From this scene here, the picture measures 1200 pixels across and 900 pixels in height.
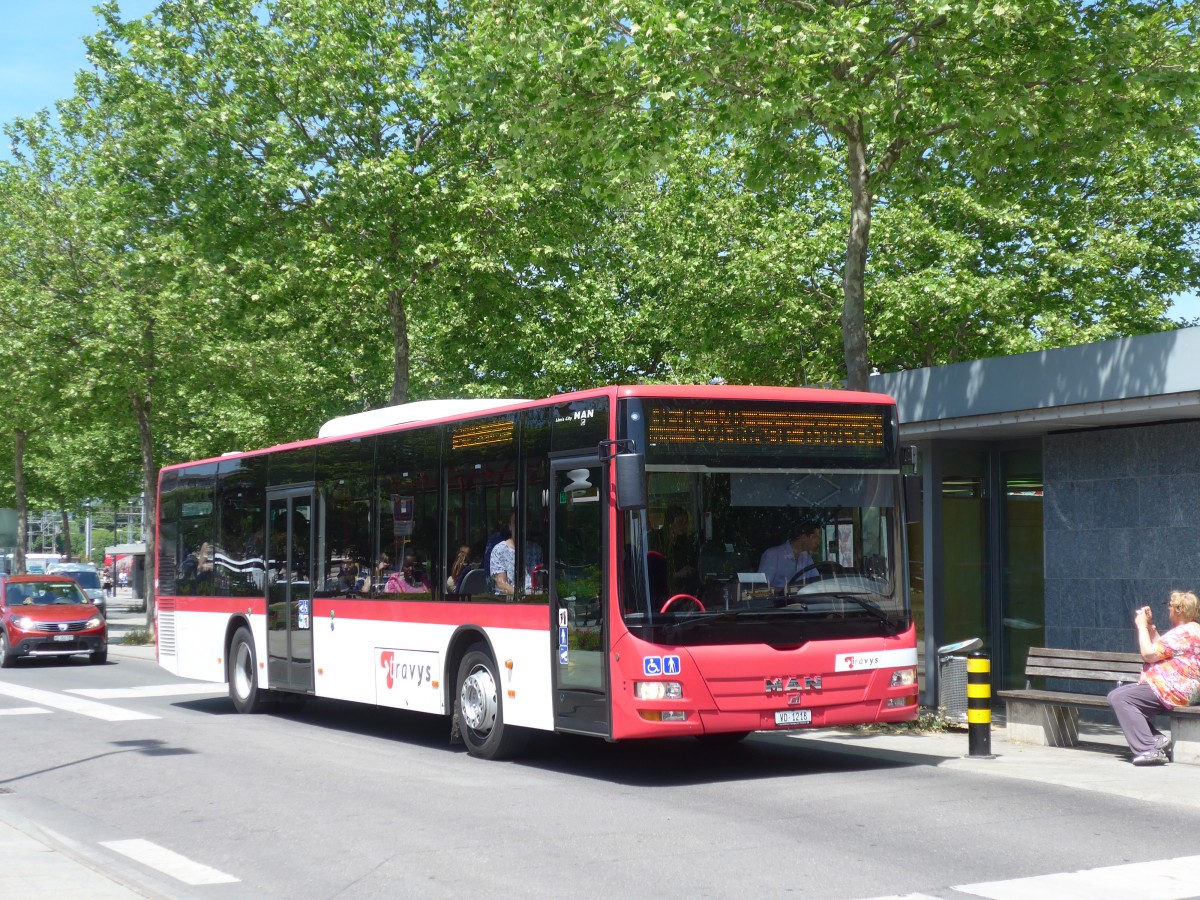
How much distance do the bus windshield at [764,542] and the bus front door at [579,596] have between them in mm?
373

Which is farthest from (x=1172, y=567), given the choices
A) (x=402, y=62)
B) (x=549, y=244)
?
(x=402, y=62)

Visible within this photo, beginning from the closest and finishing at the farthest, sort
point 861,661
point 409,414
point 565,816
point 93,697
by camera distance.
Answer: point 565,816, point 861,661, point 409,414, point 93,697

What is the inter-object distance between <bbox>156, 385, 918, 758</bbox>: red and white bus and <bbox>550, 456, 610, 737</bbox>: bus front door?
0.02 metres

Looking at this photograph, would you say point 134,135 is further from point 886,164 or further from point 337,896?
point 337,896

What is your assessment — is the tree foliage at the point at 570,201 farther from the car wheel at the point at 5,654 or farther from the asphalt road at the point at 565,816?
the car wheel at the point at 5,654

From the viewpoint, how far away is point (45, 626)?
87.7 feet

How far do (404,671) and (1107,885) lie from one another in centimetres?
797

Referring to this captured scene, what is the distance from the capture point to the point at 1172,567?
1470cm

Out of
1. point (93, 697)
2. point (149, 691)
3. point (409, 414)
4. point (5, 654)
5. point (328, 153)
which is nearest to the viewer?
point (409, 414)

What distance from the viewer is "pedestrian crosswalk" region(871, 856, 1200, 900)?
6938 millimetres

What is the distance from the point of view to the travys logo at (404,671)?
13.5m

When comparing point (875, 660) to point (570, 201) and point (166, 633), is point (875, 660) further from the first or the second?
point (570, 201)

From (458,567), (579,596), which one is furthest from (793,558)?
(458,567)

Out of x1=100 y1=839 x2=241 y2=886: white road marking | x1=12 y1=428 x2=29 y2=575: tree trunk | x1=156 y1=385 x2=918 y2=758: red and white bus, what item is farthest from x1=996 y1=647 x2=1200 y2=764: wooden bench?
A: x1=12 y1=428 x2=29 y2=575: tree trunk
